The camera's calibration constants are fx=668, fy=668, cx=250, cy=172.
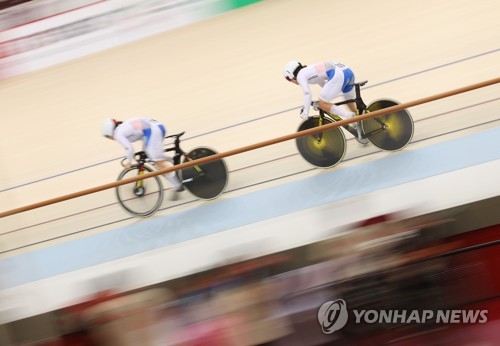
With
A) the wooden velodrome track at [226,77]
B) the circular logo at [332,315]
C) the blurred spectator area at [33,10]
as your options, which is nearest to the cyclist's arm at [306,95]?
the wooden velodrome track at [226,77]

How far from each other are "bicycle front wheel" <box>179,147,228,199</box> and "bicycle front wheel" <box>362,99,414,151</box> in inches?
33.8

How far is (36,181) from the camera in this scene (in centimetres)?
673

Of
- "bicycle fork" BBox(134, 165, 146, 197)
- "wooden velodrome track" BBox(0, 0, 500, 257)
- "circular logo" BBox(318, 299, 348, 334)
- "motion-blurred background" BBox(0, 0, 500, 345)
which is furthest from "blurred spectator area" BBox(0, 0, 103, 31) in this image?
"circular logo" BBox(318, 299, 348, 334)

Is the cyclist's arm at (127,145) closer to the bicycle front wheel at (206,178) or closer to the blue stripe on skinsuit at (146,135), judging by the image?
the blue stripe on skinsuit at (146,135)

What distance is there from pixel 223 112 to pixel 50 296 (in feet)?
11.3

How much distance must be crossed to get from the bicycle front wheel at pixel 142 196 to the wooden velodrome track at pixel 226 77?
2.28 metres

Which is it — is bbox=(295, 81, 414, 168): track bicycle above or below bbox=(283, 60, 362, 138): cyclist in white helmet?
below

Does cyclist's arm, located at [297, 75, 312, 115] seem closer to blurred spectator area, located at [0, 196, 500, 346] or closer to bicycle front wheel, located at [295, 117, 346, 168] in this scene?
bicycle front wheel, located at [295, 117, 346, 168]

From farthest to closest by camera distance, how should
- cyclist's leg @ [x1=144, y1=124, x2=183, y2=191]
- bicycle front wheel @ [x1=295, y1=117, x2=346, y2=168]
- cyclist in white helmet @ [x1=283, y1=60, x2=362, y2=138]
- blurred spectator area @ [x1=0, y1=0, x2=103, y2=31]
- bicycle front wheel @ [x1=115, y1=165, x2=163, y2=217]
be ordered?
blurred spectator area @ [x1=0, y1=0, x2=103, y2=31]
cyclist in white helmet @ [x1=283, y1=60, x2=362, y2=138]
cyclist's leg @ [x1=144, y1=124, x2=183, y2=191]
bicycle front wheel @ [x1=115, y1=165, x2=163, y2=217]
bicycle front wheel @ [x1=295, y1=117, x2=346, y2=168]

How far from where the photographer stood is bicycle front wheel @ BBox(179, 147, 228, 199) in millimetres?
3830

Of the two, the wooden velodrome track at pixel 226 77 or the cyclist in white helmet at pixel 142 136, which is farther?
the wooden velodrome track at pixel 226 77

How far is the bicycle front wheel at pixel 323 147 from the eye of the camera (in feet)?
12.0

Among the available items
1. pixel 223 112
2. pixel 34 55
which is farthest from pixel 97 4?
pixel 223 112

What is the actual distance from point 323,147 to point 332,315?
1.14m
